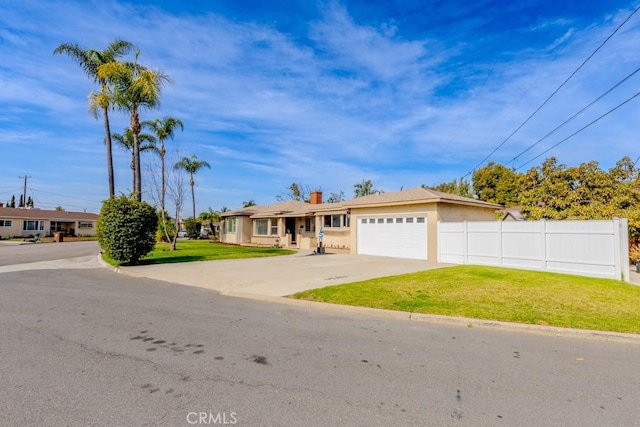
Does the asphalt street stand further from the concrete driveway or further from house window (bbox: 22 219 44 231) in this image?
house window (bbox: 22 219 44 231)

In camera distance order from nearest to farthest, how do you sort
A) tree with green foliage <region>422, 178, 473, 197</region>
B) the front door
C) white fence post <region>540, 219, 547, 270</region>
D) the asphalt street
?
the asphalt street → white fence post <region>540, 219, 547, 270</region> → the front door → tree with green foliage <region>422, 178, 473, 197</region>

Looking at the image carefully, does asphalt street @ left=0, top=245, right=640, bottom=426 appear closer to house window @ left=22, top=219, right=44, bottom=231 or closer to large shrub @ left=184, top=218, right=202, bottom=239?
large shrub @ left=184, top=218, right=202, bottom=239

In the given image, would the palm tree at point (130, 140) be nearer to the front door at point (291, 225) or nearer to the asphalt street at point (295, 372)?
the front door at point (291, 225)

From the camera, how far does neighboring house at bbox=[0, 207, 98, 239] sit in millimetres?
45812

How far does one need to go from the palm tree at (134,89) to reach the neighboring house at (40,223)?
3280cm

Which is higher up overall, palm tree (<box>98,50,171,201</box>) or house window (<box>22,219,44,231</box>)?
palm tree (<box>98,50,171,201</box>)

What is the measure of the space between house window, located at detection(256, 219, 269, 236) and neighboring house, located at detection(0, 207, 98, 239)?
2852 cm

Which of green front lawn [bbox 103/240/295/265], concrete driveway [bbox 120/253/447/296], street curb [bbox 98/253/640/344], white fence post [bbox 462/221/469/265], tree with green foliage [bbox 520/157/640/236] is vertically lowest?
street curb [bbox 98/253/640/344]

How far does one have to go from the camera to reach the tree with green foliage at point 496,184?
4500 cm

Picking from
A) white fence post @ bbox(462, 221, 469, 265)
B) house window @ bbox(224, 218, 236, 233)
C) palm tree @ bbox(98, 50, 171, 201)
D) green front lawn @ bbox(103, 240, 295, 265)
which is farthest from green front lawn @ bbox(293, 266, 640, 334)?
house window @ bbox(224, 218, 236, 233)

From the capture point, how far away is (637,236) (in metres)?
17.7

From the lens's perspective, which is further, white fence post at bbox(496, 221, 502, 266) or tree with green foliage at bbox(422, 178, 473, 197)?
tree with green foliage at bbox(422, 178, 473, 197)

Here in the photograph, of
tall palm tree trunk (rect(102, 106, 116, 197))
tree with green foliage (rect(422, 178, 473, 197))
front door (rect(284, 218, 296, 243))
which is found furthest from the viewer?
tree with green foliage (rect(422, 178, 473, 197))

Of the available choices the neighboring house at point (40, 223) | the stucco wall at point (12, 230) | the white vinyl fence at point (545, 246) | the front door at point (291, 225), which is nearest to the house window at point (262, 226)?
the front door at point (291, 225)
